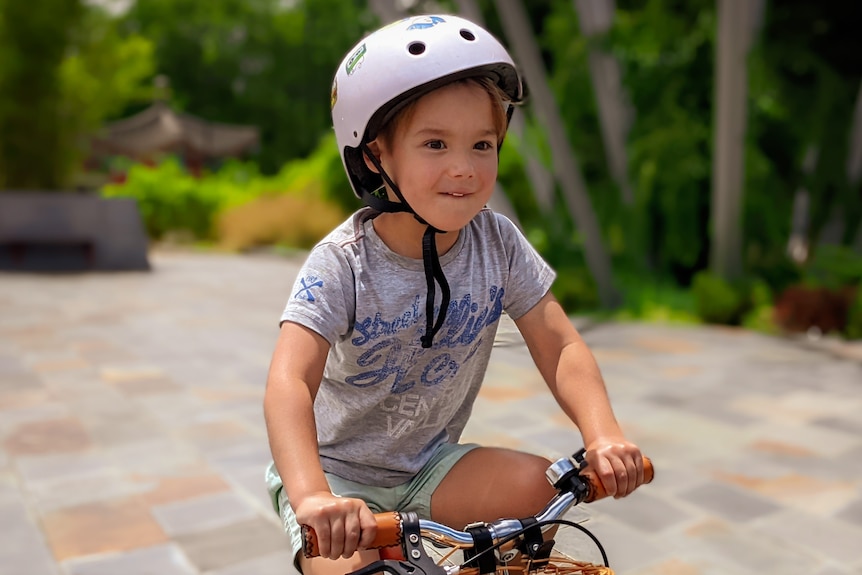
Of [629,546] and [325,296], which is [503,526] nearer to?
[325,296]

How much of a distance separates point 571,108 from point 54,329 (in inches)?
255

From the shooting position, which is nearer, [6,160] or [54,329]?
[54,329]

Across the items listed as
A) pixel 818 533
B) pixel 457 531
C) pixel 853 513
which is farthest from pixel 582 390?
pixel 853 513

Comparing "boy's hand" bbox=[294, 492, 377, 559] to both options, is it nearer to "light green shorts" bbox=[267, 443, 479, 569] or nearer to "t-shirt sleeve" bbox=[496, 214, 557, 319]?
"light green shorts" bbox=[267, 443, 479, 569]

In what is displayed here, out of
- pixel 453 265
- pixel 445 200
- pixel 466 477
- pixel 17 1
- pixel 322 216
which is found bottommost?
pixel 322 216

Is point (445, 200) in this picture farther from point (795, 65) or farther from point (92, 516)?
point (795, 65)

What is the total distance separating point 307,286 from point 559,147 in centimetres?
788

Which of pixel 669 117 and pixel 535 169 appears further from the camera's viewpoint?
pixel 535 169

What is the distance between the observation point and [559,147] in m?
9.15

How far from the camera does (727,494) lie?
3945 millimetres

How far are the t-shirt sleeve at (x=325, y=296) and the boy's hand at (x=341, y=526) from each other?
1.35ft

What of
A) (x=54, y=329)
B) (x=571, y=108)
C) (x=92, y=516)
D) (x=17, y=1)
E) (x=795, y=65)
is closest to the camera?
(x=92, y=516)

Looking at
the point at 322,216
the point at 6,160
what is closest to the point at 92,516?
the point at 6,160

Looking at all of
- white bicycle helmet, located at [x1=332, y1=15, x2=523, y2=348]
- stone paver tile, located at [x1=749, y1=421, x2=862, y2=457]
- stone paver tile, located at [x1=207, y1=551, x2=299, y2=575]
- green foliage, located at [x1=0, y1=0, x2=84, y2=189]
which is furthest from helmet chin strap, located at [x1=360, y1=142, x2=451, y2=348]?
green foliage, located at [x1=0, y1=0, x2=84, y2=189]
